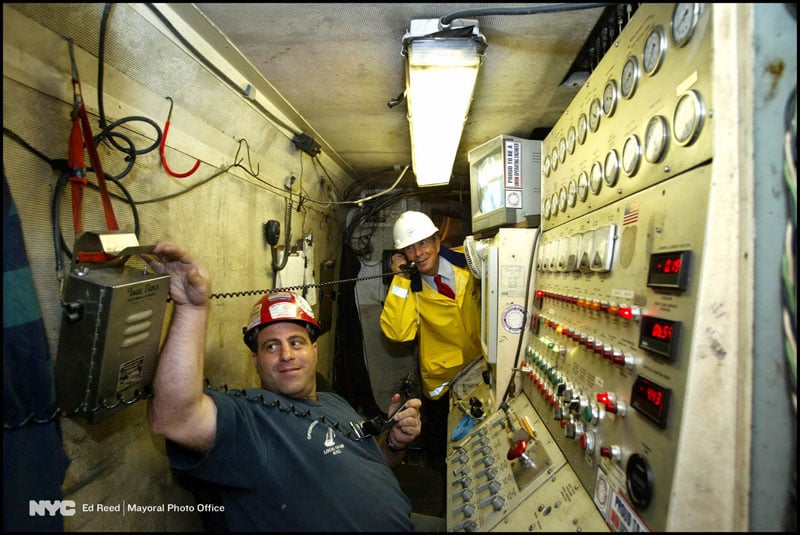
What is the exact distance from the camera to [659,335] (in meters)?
0.86

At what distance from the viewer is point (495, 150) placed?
2.34 meters

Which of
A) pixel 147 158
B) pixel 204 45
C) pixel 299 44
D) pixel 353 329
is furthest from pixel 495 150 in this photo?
pixel 353 329

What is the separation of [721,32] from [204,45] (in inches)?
69.2

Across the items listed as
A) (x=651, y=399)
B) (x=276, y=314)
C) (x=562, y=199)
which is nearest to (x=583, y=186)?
(x=562, y=199)

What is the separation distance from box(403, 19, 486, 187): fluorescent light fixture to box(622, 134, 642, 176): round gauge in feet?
2.18

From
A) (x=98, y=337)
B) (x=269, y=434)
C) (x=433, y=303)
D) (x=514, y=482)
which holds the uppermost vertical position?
(x=98, y=337)

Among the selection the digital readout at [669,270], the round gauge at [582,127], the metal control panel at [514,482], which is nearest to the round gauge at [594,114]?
the round gauge at [582,127]

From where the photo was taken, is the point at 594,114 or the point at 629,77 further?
the point at 594,114

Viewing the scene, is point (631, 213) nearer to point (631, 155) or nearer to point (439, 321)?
point (631, 155)

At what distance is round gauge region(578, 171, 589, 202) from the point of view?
1.39 meters

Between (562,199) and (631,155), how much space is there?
1.88 ft

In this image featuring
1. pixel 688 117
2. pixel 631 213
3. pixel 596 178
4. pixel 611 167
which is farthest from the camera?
pixel 596 178

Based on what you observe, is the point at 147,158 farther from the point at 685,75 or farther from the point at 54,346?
the point at 685,75

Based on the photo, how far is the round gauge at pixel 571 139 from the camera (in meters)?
1.55
